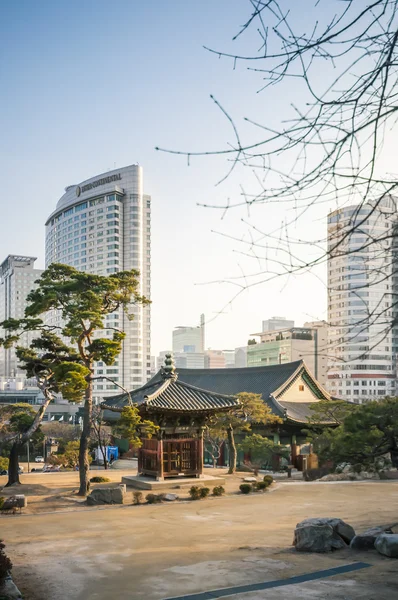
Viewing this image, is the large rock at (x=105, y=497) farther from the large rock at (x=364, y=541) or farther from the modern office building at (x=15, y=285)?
the modern office building at (x=15, y=285)

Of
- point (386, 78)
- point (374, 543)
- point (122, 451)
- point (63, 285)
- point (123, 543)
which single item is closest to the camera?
point (386, 78)

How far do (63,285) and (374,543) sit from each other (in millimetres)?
14891

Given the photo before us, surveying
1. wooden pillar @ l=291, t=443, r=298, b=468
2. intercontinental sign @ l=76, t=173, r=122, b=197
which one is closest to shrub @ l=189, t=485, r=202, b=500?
wooden pillar @ l=291, t=443, r=298, b=468

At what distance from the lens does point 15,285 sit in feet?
479

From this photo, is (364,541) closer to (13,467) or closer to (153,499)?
(153,499)

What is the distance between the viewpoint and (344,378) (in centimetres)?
8062

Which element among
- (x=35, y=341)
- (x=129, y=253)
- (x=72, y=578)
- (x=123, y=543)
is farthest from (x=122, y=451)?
(x=129, y=253)

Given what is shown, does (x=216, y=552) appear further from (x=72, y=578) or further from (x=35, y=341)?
(x=35, y=341)

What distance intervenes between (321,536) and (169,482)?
12.9 m

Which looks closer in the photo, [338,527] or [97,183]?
[338,527]

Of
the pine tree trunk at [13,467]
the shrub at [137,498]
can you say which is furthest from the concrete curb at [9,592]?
the pine tree trunk at [13,467]

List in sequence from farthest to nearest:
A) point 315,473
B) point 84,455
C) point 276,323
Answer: point 276,323 < point 315,473 < point 84,455

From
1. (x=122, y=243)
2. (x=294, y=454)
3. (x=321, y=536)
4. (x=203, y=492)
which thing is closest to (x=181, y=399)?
(x=203, y=492)

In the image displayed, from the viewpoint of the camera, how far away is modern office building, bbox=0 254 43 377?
146750 millimetres
